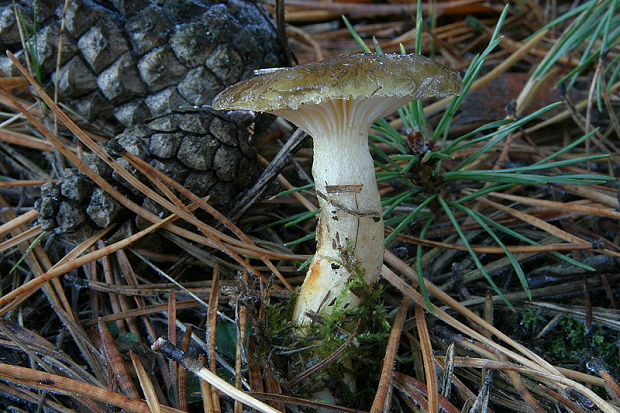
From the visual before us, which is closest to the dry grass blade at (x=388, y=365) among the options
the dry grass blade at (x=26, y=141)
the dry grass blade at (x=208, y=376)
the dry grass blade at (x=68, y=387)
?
the dry grass blade at (x=208, y=376)

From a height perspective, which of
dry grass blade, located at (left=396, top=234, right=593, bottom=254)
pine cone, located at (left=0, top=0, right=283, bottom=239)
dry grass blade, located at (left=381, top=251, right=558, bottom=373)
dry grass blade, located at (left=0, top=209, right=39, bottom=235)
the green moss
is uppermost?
pine cone, located at (left=0, top=0, right=283, bottom=239)

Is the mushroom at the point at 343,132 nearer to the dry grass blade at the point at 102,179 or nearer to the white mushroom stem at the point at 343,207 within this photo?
the white mushroom stem at the point at 343,207

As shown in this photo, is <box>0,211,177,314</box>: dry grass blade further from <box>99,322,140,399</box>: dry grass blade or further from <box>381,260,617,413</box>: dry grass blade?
<box>381,260,617,413</box>: dry grass blade

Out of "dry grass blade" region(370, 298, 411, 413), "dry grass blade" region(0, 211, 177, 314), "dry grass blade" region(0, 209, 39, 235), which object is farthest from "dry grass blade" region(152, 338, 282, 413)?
→ "dry grass blade" region(0, 209, 39, 235)

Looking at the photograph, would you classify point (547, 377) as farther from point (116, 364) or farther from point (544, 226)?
point (116, 364)

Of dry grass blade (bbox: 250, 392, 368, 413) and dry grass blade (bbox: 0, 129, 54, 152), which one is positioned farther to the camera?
dry grass blade (bbox: 0, 129, 54, 152)

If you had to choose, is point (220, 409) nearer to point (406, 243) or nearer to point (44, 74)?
point (406, 243)

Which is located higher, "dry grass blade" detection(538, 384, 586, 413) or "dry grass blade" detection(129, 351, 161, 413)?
"dry grass blade" detection(129, 351, 161, 413)

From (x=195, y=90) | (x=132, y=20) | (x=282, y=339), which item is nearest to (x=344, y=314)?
(x=282, y=339)
